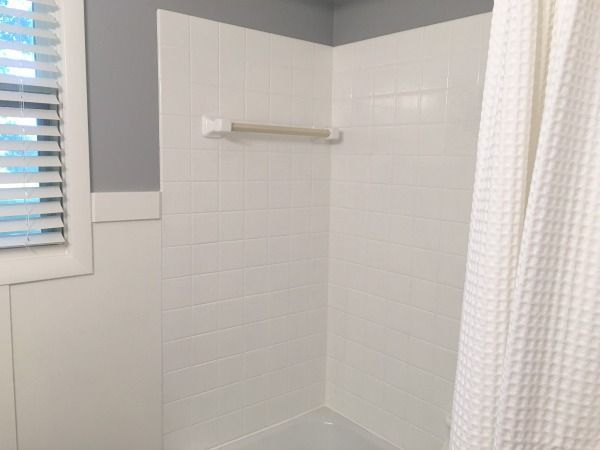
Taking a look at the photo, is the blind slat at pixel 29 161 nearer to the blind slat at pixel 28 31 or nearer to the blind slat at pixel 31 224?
the blind slat at pixel 31 224

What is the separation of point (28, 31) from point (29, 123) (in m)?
0.26

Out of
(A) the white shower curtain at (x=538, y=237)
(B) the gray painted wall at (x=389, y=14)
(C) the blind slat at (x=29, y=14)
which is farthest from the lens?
(B) the gray painted wall at (x=389, y=14)

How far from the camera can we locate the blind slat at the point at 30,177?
1439 mm

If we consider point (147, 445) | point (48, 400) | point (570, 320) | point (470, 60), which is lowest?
A: point (147, 445)

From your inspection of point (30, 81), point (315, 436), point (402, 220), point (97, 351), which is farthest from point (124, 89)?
point (315, 436)

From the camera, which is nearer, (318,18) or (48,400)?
(48,400)

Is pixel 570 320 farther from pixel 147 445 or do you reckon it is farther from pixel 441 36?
pixel 147 445

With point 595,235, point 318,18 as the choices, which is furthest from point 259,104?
point 595,235

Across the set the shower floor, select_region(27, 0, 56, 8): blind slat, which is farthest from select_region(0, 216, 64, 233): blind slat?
the shower floor

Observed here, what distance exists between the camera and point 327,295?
2.29 meters

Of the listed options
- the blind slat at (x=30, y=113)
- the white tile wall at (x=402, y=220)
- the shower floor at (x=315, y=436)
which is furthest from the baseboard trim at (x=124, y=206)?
Result: the shower floor at (x=315, y=436)

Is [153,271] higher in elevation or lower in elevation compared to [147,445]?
higher

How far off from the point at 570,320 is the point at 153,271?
1393 mm

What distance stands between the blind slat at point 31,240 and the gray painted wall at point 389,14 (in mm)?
1379
